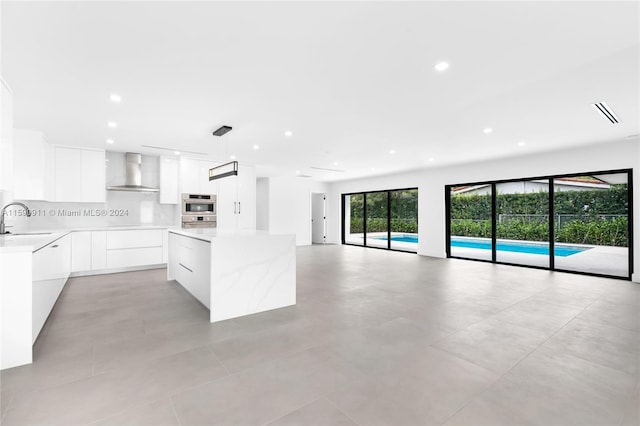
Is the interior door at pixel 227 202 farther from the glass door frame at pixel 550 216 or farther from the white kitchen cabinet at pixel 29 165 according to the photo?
the glass door frame at pixel 550 216

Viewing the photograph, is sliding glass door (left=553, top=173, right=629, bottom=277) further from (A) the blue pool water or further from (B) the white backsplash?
(B) the white backsplash

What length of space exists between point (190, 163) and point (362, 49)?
18.4 ft

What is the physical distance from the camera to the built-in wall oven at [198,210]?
6900 mm

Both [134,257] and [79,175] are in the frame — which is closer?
[79,175]

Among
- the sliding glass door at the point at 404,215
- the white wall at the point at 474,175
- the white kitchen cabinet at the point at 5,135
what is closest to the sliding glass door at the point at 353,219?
the white wall at the point at 474,175

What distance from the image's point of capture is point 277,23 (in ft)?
7.05

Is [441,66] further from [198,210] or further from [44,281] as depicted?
[198,210]

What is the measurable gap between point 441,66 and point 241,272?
2.93 meters

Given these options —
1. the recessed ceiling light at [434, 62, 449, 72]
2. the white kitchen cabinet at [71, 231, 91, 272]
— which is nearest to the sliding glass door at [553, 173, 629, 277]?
the recessed ceiling light at [434, 62, 449, 72]

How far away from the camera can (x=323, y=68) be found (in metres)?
2.81

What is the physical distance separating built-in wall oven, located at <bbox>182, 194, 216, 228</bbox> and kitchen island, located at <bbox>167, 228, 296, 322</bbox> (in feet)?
10.0

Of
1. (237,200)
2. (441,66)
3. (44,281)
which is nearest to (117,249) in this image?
(237,200)

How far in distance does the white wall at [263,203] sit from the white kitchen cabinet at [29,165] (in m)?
6.14

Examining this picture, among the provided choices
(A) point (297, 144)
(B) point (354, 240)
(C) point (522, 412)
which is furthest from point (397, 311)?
(B) point (354, 240)
